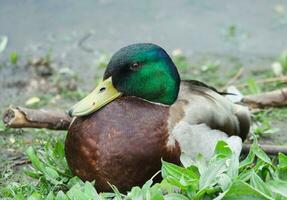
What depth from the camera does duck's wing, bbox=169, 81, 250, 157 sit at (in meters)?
4.32

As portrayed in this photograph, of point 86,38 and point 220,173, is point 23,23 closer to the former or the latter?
point 86,38

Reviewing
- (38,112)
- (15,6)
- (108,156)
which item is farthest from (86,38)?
(108,156)

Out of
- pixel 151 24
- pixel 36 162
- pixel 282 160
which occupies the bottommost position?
pixel 151 24

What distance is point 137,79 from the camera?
4.41 metres

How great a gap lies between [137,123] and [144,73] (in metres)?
0.30

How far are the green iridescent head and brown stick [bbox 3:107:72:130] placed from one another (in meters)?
0.61

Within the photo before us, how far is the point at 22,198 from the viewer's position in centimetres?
418

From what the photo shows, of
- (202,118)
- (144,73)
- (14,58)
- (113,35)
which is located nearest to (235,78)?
(113,35)

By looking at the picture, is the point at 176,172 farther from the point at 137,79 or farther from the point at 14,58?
the point at 14,58

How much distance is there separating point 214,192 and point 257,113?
6.51 ft

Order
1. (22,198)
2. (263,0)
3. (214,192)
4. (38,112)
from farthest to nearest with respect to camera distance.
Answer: (263,0) < (38,112) < (22,198) < (214,192)

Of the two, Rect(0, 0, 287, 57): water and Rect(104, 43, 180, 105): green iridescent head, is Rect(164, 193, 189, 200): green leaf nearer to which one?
Rect(104, 43, 180, 105): green iridescent head

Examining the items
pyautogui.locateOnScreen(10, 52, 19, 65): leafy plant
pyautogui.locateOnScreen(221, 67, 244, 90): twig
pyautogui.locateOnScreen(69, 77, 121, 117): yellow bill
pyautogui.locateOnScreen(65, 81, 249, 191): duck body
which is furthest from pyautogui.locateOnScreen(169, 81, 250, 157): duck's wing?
pyautogui.locateOnScreen(10, 52, 19, 65): leafy plant

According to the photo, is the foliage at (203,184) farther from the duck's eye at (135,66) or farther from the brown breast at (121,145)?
the duck's eye at (135,66)
